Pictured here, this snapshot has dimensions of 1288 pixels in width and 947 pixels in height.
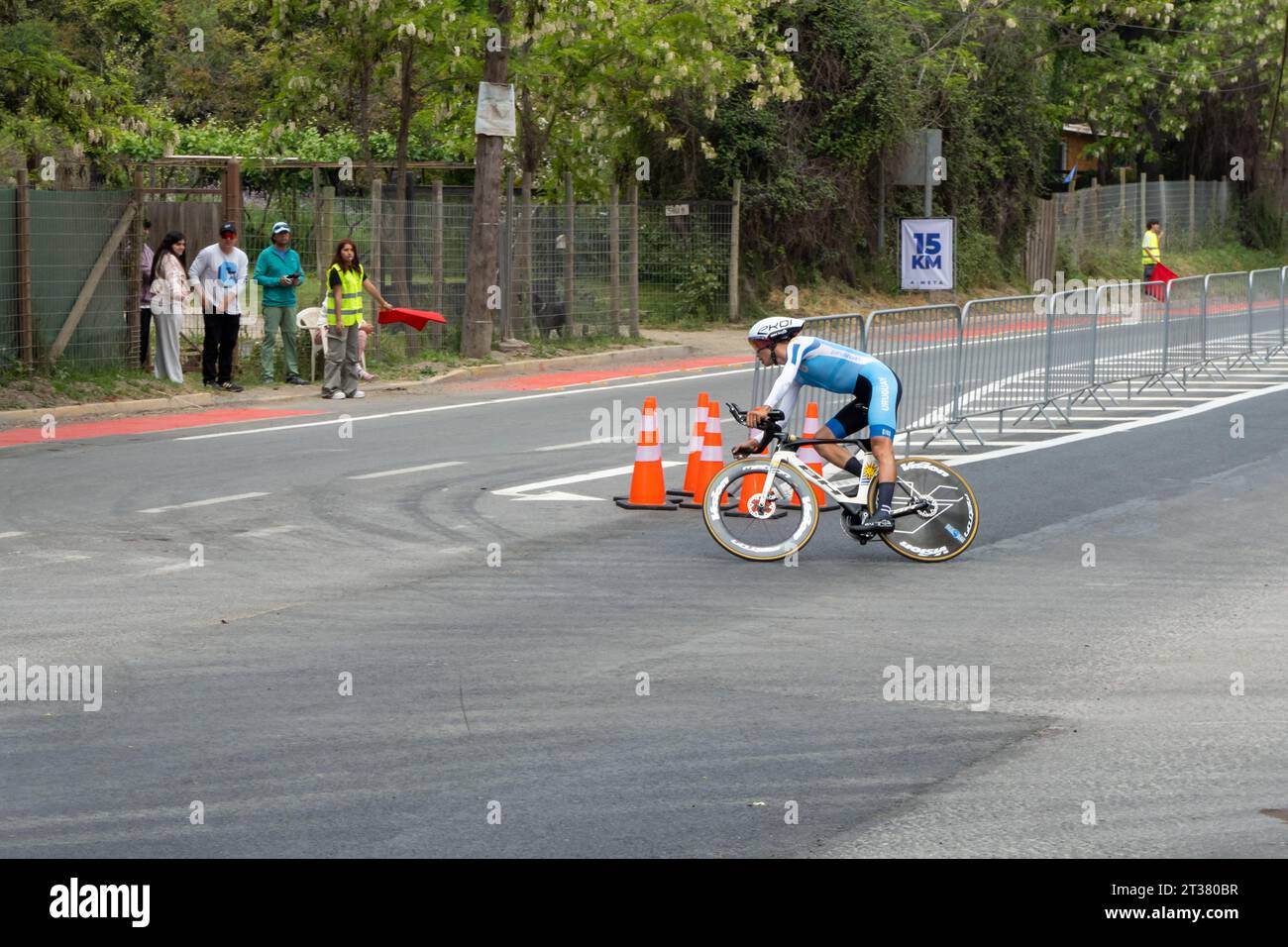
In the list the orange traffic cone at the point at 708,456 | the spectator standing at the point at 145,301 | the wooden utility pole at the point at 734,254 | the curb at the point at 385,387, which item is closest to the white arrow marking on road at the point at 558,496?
the orange traffic cone at the point at 708,456

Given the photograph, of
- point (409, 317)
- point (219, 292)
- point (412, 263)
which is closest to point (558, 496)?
point (219, 292)

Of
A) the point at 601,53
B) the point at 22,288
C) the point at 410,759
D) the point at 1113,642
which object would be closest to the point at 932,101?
the point at 601,53

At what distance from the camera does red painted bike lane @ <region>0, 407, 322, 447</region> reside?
17.3 m

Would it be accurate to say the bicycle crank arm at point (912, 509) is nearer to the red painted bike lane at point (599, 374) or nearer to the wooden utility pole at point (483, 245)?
the red painted bike lane at point (599, 374)

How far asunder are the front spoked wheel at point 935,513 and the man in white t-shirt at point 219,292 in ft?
36.9

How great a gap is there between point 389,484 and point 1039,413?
7.62 meters

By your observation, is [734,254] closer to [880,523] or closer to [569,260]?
[569,260]

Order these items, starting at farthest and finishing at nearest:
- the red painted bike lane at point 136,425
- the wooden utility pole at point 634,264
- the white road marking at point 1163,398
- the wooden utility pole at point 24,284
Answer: the wooden utility pole at point 634,264 → the white road marking at point 1163,398 → the wooden utility pole at point 24,284 → the red painted bike lane at point 136,425

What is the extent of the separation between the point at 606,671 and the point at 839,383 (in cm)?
380

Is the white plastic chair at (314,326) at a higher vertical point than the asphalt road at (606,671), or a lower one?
higher

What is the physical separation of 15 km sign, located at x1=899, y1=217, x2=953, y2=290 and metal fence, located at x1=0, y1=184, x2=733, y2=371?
4.96 meters

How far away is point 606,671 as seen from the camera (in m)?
8.43

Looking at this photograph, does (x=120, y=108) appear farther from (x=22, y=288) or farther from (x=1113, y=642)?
(x=1113, y=642)

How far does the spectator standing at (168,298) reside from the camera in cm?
2056
